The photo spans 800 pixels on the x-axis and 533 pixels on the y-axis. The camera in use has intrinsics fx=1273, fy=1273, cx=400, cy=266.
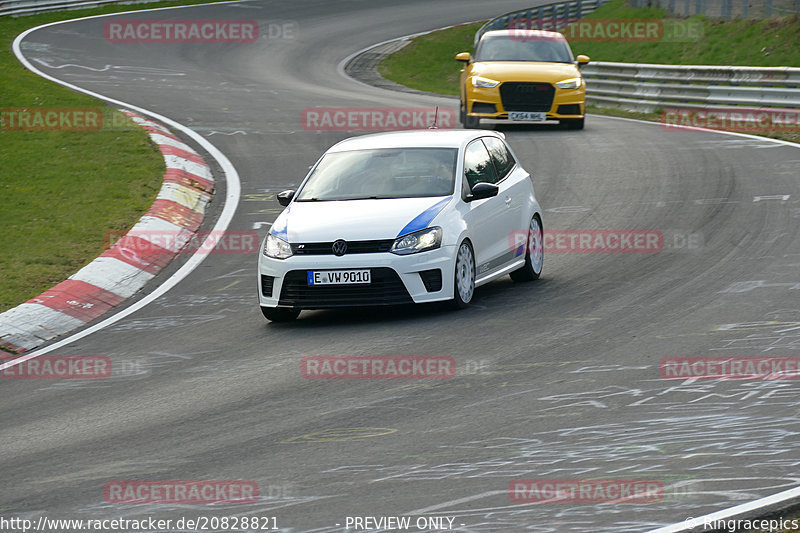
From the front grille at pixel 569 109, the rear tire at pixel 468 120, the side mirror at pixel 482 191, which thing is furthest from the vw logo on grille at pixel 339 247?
the front grille at pixel 569 109

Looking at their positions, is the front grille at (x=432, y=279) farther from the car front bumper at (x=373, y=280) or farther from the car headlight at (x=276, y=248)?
the car headlight at (x=276, y=248)

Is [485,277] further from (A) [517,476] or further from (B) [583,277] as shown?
(A) [517,476]

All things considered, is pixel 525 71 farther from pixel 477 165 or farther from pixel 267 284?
pixel 267 284

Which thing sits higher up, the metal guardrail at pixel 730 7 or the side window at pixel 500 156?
the side window at pixel 500 156

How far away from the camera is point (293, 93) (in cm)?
2959

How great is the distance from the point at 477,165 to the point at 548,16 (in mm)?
35430

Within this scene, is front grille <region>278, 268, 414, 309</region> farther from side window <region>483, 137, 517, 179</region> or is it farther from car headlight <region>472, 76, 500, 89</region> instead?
car headlight <region>472, 76, 500, 89</region>

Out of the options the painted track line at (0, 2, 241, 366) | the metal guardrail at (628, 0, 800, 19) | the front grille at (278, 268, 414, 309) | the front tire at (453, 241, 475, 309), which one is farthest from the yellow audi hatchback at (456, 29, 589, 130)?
the front grille at (278, 268, 414, 309)

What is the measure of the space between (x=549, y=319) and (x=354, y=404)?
279 centimetres

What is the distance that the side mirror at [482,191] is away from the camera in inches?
441

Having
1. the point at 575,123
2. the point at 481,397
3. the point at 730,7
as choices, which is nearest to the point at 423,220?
the point at 481,397

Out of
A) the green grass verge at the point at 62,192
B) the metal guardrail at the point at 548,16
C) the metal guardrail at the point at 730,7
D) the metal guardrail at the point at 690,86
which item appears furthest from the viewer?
the metal guardrail at the point at 548,16

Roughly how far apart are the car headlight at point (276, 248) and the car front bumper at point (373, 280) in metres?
0.10

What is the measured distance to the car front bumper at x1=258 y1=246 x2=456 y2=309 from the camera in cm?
1043
